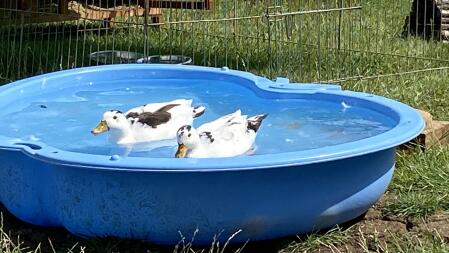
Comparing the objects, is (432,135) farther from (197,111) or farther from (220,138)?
(220,138)

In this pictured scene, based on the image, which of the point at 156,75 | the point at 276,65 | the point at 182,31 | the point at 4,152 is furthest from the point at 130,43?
the point at 4,152

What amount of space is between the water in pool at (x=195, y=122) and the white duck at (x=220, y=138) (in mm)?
88

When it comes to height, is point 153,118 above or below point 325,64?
below

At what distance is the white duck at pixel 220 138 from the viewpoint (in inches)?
91.7

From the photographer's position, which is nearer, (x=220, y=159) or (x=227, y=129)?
(x=220, y=159)

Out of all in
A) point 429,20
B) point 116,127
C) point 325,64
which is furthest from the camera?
point 429,20

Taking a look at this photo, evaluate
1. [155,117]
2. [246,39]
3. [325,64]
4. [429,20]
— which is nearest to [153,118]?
[155,117]

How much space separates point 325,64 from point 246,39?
76 cm

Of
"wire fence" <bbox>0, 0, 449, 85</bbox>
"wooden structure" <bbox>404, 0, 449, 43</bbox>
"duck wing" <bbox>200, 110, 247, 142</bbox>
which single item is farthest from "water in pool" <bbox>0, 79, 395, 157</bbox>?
"wooden structure" <bbox>404, 0, 449, 43</bbox>

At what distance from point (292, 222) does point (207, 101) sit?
1246 mm

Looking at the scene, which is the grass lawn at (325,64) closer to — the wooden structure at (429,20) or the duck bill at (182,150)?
the wooden structure at (429,20)

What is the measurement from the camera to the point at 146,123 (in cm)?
269

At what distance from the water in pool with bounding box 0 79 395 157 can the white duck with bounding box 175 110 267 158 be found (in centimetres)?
9

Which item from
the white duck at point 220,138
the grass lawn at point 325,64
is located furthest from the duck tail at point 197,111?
the grass lawn at point 325,64
